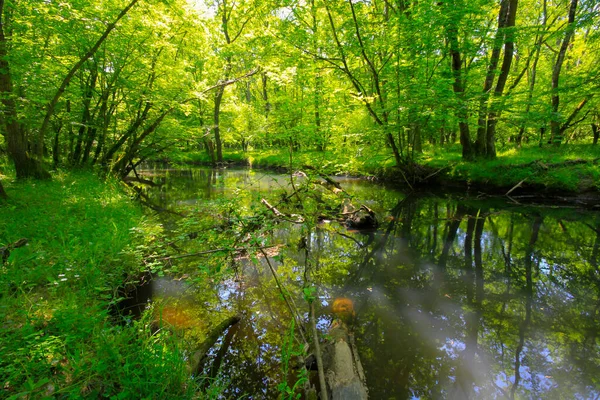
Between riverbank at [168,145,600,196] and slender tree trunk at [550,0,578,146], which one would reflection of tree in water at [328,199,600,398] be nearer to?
riverbank at [168,145,600,196]

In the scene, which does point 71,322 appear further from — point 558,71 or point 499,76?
point 558,71

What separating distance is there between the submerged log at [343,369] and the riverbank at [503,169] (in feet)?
17.1

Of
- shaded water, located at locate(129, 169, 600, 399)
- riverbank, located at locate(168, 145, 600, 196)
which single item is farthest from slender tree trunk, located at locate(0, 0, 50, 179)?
shaded water, located at locate(129, 169, 600, 399)

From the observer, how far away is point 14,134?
726 cm

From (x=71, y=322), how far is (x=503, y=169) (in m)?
13.9

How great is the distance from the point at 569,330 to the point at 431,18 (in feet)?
28.9

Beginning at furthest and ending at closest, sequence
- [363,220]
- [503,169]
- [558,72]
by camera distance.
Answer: [558,72] → [503,169] → [363,220]

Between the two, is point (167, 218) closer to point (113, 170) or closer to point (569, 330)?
point (113, 170)

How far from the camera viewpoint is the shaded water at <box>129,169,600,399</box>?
288 cm

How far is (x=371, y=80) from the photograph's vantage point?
1253cm

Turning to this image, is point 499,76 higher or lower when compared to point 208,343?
higher

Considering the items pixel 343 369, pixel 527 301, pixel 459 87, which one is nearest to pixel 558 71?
pixel 459 87

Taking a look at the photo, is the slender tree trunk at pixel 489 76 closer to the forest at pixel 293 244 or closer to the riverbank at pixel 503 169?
the forest at pixel 293 244

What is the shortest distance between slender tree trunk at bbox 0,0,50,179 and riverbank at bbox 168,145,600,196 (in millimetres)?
6205
